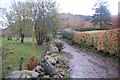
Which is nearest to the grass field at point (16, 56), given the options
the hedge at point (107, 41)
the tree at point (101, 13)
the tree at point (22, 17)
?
the tree at point (22, 17)

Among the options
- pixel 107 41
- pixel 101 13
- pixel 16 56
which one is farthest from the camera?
pixel 101 13

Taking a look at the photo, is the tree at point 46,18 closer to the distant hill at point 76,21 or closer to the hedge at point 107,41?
the hedge at point 107,41

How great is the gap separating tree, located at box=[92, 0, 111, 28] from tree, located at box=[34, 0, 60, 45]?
38.3 ft

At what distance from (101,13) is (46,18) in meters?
12.6

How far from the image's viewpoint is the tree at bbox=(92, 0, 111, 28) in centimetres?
2758

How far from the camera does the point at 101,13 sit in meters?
28.0

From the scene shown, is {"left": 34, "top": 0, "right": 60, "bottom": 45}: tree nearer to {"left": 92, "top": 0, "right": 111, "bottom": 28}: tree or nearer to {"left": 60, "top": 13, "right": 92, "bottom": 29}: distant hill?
{"left": 92, "top": 0, "right": 111, "bottom": 28}: tree

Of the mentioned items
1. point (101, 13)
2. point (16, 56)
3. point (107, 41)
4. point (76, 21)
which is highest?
point (101, 13)

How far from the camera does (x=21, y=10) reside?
19469 mm

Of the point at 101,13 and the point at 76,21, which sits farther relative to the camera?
the point at 76,21

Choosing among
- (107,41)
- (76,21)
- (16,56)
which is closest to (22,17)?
(16,56)

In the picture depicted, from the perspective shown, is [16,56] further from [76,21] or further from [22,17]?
[76,21]

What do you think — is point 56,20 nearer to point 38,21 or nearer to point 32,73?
point 38,21

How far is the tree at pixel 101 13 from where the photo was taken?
90.5ft
